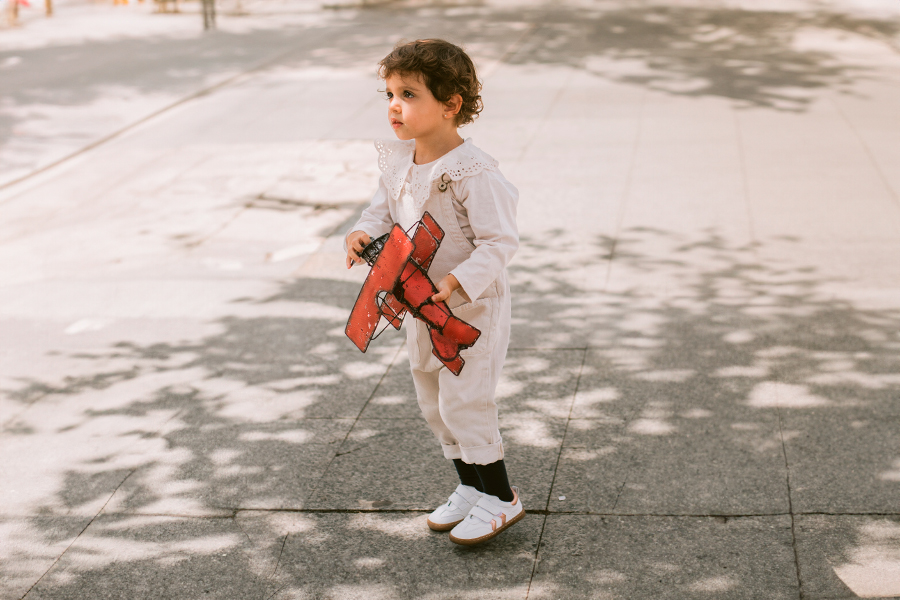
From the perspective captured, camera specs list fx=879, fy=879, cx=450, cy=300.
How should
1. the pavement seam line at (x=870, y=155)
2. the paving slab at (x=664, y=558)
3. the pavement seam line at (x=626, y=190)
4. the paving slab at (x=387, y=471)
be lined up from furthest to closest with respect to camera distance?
the pavement seam line at (x=870, y=155), the pavement seam line at (x=626, y=190), the paving slab at (x=387, y=471), the paving slab at (x=664, y=558)

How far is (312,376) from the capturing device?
467cm

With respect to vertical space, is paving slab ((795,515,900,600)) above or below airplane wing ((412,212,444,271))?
below

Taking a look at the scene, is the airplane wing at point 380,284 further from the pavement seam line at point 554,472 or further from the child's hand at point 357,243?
the pavement seam line at point 554,472

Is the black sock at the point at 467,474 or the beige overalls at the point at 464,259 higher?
the beige overalls at the point at 464,259

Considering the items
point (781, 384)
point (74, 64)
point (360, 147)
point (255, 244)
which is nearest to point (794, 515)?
point (781, 384)

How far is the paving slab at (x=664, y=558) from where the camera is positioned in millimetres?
2922

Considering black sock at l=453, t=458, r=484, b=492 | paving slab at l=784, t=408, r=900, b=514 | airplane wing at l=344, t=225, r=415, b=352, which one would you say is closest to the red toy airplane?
airplane wing at l=344, t=225, r=415, b=352

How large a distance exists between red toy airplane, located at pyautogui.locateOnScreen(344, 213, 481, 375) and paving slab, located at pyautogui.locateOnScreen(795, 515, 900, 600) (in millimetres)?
1402

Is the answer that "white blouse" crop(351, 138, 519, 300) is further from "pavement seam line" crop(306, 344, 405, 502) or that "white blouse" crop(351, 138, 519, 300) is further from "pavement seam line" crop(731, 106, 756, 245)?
"pavement seam line" crop(731, 106, 756, 245)

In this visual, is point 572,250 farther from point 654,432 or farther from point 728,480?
point 728,480

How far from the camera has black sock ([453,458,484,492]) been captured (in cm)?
330

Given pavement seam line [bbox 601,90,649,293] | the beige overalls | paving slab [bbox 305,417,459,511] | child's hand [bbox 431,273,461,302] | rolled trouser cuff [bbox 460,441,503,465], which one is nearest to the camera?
child's hand [bbox 431,273,461,302]

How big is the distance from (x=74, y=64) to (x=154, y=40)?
7.77 feet

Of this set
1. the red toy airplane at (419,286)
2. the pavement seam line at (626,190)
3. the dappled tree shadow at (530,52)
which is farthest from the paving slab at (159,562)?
the dappled tree shadow at (530,52)
